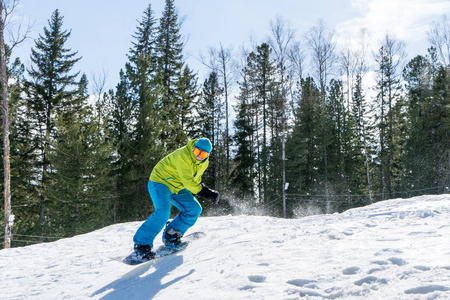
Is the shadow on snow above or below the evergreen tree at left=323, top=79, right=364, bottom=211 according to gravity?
below

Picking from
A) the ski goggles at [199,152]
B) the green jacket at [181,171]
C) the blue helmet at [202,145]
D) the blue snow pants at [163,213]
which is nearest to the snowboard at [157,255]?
the blue snow pants at [163,213]

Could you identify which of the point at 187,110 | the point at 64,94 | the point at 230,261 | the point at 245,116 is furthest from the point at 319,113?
the point at 230,261

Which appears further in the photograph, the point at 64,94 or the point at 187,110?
the point at 187,110

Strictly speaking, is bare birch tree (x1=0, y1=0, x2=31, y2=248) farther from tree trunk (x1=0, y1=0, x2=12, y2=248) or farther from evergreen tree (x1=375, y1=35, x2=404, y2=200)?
evergreen tree (x1=375, y1=35, x2=404, y2=200)

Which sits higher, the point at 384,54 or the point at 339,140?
the point at 384,54

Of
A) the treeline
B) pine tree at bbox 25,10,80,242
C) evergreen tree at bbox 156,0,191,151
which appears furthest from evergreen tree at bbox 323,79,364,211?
pine tree at bbox 25,10,80,242

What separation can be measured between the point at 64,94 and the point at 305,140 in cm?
1791

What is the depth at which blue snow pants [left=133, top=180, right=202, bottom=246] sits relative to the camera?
4582 mm

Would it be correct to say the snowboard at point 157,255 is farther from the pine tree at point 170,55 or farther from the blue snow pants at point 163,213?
the pine tree at point 170,55

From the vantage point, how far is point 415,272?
262 centimetres

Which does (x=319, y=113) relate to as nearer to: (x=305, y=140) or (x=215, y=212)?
(x=305, y=140)

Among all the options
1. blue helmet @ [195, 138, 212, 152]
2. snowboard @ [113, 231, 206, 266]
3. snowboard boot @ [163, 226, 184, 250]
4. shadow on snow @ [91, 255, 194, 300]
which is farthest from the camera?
snowboard boot @ [163, 226, 184, 250]

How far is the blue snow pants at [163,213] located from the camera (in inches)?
180

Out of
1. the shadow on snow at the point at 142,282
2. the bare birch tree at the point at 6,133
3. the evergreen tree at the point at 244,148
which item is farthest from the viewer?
the evergreen tree at the point at 244,148
